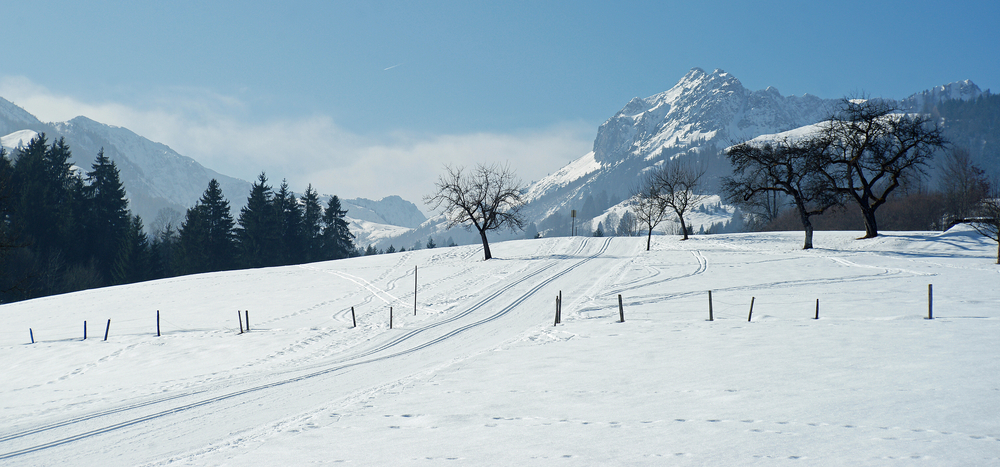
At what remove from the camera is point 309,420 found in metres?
10.4

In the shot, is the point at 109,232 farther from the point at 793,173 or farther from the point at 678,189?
the point at 793,173

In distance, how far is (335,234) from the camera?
80.4 m

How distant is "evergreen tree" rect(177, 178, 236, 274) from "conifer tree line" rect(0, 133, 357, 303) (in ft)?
0.40

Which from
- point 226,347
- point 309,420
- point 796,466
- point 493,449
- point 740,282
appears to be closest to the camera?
point 796,466

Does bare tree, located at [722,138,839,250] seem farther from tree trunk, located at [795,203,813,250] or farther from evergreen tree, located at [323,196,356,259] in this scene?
evergreen tree, located at [323,196,356,259]

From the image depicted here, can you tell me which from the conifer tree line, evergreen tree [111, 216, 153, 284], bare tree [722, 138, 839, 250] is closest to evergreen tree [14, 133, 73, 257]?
the conifer tree line

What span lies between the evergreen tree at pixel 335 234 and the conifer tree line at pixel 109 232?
16cm

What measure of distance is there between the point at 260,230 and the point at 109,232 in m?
17.6

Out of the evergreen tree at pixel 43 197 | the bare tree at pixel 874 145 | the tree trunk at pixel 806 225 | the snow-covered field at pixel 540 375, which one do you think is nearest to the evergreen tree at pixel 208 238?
the evergreen tree at pixel 43 197

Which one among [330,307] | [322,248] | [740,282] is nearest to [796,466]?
[740,282]

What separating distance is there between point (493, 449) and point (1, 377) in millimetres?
21210

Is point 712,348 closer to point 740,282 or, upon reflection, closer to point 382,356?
point 382,356

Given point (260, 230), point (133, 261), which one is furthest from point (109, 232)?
point (260, 230)

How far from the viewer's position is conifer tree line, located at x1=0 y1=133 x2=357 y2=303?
→ 52.6 meters
